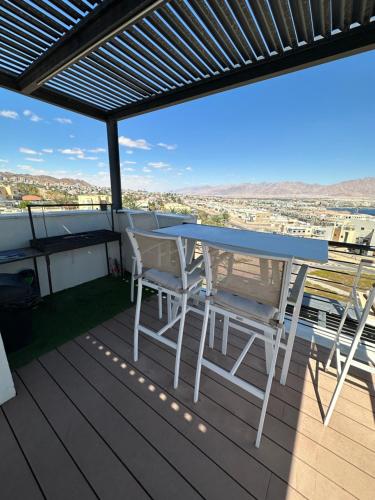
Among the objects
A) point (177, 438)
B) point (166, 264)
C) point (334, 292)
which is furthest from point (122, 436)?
point (334, 292)

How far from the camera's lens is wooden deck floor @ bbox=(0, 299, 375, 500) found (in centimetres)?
97

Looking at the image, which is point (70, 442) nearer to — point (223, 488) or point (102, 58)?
point (223, 488)

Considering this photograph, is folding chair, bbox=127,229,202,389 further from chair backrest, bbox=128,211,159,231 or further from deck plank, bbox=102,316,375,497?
chair backrest, bbox=128,211,159,231

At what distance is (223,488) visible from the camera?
96 centimetres

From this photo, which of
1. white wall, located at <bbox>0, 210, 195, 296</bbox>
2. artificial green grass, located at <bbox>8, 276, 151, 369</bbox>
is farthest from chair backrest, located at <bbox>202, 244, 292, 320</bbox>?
white wall, located at <bbox>0, 210, 195, 296</bbox>

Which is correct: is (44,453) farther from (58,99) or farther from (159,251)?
(58,99)

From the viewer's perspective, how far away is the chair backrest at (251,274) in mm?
953

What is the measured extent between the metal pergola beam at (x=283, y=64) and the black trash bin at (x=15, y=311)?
284cm

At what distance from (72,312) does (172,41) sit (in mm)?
3061

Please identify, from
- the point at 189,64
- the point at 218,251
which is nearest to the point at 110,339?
the point at 218,251

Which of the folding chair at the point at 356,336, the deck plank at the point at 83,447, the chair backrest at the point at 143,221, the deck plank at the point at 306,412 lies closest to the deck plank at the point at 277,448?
the deck plank at the point at 306,412

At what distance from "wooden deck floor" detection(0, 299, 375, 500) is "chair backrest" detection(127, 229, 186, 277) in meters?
0.90

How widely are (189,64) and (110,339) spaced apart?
301cm

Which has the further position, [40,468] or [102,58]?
[102,58]
